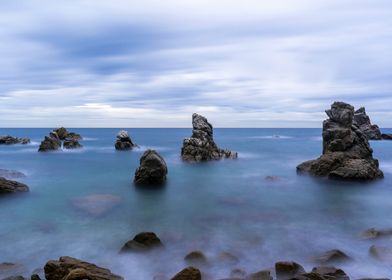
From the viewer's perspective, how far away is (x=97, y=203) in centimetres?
2827

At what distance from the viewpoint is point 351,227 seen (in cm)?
2214

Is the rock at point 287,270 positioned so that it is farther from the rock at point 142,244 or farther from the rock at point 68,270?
the rock at point 68,270

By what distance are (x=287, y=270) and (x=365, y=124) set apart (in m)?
110

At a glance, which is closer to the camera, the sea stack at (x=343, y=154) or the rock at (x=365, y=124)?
the sea stack at (x=343, y=154)

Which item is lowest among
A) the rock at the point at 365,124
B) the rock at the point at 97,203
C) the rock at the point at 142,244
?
the rock at the point at 97,203

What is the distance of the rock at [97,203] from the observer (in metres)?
25.8

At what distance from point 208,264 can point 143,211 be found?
10.7 metres

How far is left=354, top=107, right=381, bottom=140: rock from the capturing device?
110562mm

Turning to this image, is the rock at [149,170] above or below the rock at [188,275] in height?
above

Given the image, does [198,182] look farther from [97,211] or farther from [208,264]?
[208,264]

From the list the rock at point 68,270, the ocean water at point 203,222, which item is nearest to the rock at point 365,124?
the ocean water at point 203,222

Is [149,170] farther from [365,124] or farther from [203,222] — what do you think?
[365,124]

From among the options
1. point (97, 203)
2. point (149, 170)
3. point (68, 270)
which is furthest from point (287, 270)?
point (149, 170)

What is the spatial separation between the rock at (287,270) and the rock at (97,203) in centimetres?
1333
